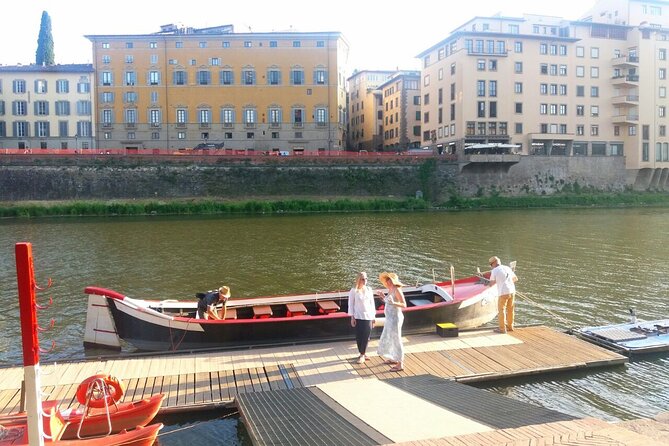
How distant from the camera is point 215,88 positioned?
72.0m

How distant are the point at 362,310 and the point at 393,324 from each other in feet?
2.29

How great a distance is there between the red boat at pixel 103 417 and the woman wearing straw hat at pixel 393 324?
4.70 metres

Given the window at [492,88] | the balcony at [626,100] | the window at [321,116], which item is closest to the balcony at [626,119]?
the balcony at [626,100]

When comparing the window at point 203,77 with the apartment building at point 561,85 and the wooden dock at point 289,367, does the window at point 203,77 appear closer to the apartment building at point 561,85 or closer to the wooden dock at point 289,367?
the apartment building at point 561,85

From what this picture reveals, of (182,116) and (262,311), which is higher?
(182,116)

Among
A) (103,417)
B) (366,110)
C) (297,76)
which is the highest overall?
(297,76)

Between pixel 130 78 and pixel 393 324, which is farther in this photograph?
pixel 130 78

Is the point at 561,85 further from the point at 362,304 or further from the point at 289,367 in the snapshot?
the point at 289,367

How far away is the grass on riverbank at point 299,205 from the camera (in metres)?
55.6

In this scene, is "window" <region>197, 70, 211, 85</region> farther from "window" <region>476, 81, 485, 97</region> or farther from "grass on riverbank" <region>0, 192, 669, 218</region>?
"window" <region>476, 81, 485, 97</region>

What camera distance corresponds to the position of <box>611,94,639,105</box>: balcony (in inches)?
2931

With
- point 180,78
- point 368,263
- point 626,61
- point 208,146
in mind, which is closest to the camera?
point 368,263

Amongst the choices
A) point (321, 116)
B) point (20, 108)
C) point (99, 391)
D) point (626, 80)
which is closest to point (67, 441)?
point (99, 391)

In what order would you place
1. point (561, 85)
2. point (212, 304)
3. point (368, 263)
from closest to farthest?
point (212, 304)
point (368, 263)
point (561, 85)
